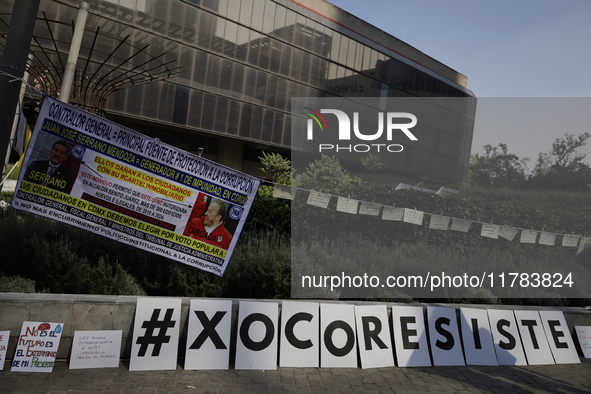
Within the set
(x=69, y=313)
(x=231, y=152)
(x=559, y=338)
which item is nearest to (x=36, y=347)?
(x=69, y=313)

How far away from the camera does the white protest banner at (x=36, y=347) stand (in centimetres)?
400

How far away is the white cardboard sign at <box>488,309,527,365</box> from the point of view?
5.27 m

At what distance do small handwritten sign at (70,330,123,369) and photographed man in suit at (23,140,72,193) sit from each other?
1.68 meters

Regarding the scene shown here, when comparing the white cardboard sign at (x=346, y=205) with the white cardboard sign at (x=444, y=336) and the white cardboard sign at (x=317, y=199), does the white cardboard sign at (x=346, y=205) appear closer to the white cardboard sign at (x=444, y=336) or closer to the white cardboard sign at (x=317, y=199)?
the white cardboard sign at (x=317, y=199)

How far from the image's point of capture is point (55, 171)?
4723 mm

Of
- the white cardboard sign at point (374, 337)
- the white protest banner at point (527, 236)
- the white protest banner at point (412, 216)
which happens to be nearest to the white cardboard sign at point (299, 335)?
the white cardboard sign at point (374, 337)

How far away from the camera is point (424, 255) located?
7766mm

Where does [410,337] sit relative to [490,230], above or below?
below

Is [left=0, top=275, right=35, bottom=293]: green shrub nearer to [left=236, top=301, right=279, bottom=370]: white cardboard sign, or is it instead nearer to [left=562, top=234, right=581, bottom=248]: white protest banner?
[left=236, top=301, right=279, bottom=370]: white cardboard sign

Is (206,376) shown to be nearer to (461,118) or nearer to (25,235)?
(25,235)

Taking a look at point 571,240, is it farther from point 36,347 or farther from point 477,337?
point 36,347

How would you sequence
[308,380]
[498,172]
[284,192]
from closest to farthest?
[308,380] → [284,192] → [498,172]

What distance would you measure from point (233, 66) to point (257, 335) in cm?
2436

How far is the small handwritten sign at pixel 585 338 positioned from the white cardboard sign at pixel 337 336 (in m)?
3.45
